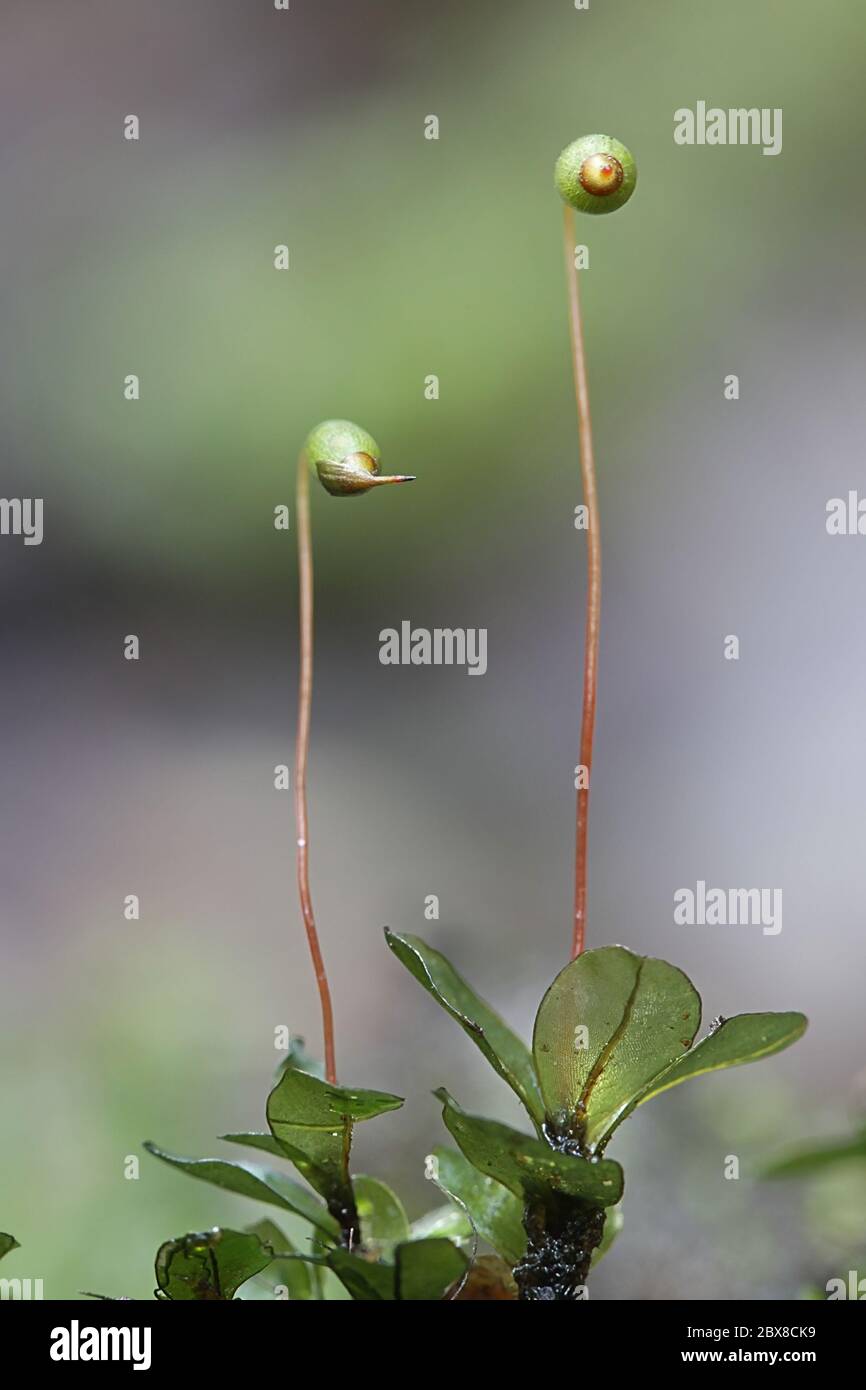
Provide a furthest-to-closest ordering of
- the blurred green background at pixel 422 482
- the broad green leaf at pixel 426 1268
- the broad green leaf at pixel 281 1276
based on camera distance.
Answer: the blurred green background at pixel 422 482 → the broad green leaf at pixel 281 1276 → the broad green leaf at pixel 426 1268

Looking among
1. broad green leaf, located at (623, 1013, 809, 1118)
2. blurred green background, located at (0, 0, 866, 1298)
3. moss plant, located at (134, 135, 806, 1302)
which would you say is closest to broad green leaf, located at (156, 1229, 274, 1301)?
moss plant, located at (134, 135, 806, 1302)

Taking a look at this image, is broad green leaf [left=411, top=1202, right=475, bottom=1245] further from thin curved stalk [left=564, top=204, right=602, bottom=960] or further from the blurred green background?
the blurred green background

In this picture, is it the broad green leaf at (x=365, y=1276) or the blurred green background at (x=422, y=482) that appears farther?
the blurred green background at (x=422, y=482)

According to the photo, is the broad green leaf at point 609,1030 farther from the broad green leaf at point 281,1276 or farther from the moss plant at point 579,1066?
the broad green leaf at point 281,1276

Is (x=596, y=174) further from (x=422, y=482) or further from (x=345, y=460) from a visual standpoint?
(x=422, y=482)

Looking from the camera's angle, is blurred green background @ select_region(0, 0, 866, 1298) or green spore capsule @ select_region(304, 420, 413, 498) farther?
blurred green background @ select_region(0, 0, 866, 1298)

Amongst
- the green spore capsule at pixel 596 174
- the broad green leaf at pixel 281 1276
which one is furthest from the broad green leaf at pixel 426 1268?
the green spore capsule at pixel 596 174
